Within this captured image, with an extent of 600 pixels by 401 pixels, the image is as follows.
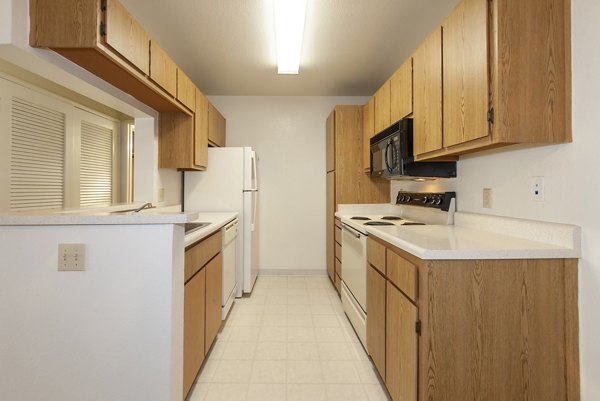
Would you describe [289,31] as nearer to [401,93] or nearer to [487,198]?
[401,93]

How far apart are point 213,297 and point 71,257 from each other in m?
1.07

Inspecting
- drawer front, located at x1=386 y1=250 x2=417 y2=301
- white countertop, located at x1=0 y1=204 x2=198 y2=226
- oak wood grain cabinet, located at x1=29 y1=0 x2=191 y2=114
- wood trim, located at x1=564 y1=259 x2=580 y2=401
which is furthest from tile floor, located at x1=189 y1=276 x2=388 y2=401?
oak wood grain cabinet, located at x1=29 y1=0 x2=191 y2=114

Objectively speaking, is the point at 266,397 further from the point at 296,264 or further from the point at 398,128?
the point at 296,264

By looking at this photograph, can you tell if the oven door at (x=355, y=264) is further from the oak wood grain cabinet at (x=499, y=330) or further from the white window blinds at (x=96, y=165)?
the white window blinds at (x=96, y=165)

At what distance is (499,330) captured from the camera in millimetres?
1235

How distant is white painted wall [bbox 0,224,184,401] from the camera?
4.09ft

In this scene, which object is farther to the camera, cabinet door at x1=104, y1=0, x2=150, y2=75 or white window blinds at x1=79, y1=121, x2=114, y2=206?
white window blinds at x1=79, y1=121, x2=114, y2=206

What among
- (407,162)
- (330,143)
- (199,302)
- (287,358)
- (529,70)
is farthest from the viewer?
(330,143)

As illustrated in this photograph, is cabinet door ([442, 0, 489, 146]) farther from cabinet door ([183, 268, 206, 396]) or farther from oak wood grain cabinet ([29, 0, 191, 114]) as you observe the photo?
oak wood grain cabinet ([29, 0, 191, 114])

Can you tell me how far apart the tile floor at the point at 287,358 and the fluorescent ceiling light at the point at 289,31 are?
2.37 m

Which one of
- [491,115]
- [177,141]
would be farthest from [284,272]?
[491,115]

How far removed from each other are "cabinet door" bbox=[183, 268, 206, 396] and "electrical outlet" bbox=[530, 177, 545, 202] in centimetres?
177

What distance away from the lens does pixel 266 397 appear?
5.67ft

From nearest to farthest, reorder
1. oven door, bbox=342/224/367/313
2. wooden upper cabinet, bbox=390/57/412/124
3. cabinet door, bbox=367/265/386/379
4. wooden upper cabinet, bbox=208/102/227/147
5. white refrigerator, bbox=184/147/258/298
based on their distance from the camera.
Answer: cabinet door, bbox=367/265/386/379
oven door, bbox=342/224/367/313
wooden upper cabinet, bbox=390/57/412/124
white refrigerator, bbox=184/147/258/298
wooden upper cabinet, bbox=208/102/227/147
